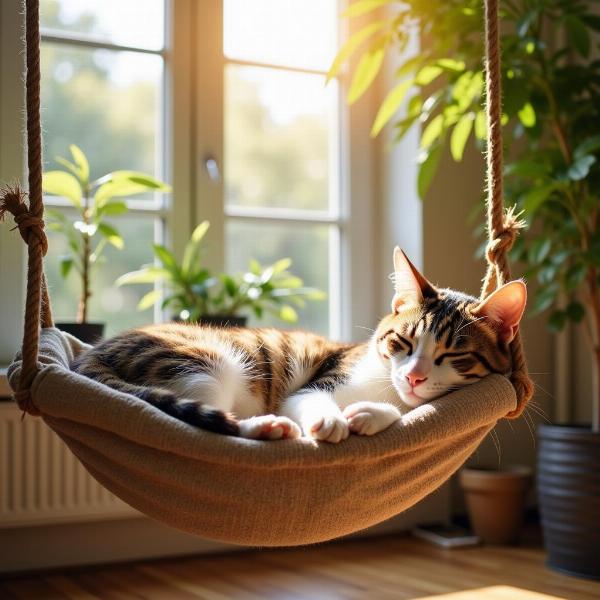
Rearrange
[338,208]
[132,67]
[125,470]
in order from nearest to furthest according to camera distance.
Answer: [125,470] → [132,67] → [338,208]

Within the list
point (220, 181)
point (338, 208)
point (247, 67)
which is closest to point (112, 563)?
point (220, 181)

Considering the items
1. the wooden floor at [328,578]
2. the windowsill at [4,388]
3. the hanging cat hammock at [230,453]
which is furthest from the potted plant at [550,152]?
the windowsill at [4,388]

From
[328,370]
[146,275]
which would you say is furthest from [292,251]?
[328,370]

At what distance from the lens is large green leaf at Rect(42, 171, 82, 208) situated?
7.19 ft

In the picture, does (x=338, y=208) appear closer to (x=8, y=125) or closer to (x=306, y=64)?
(x=306, y=64)

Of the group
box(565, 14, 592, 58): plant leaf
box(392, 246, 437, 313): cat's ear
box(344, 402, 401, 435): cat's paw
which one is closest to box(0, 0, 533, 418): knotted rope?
box(392, 246, 437, 313): cat's ear

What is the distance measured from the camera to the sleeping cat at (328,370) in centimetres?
111

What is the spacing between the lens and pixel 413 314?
4.49 feet

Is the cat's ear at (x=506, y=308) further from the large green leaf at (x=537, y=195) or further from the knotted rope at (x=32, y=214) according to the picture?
the large green leaf at (x=537, y=195)

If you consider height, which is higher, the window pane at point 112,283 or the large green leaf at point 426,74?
the large green leaf at point 426,74

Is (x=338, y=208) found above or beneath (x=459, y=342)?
above

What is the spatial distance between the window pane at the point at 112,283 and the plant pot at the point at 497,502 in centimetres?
123

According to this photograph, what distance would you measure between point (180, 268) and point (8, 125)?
2.15ft

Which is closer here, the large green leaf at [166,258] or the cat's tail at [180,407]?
the cat's tail at [180,407]
